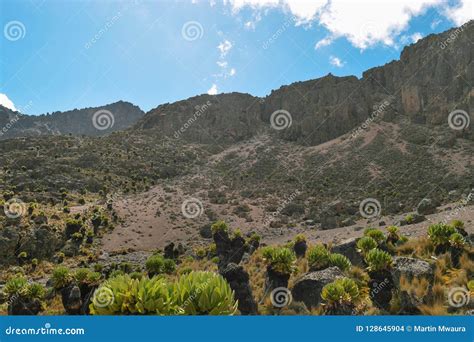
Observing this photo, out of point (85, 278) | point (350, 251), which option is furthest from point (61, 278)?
point (350, 251)

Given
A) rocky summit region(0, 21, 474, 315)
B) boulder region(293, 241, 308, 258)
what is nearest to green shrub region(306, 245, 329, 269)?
rocky summit region(0, 21, 474, 315)

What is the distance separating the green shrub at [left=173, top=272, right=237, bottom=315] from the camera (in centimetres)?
567

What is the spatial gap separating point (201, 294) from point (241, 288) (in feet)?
21.9

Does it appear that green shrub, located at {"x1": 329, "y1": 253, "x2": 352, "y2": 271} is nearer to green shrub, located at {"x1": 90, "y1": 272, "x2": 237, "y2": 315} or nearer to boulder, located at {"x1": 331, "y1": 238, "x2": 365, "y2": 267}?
boulder, located at {"x1": 331, "y1": 238, "x2": 365, "y2": 267}

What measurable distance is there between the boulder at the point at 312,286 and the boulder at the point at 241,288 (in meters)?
1.63

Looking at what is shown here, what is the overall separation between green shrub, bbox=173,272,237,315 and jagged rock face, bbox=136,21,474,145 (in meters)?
75.3

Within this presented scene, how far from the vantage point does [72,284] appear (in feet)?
47.5

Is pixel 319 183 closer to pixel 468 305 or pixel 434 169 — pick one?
pixel 434 169

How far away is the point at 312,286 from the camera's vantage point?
12.4 metres

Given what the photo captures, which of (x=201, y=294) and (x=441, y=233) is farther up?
(x=201, y=294)

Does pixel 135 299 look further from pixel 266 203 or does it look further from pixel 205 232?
pixel 266 203

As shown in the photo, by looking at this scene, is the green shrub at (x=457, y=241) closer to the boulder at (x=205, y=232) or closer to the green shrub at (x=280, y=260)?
the green shrub at (x=280, y=260)

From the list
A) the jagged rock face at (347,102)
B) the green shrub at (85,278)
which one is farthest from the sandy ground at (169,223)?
the jagged rock face at (347,102)

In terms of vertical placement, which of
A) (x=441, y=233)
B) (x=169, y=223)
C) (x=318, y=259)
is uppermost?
(x=169, y=223)
